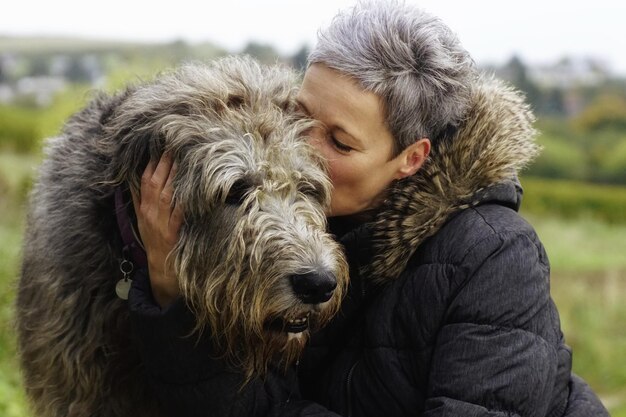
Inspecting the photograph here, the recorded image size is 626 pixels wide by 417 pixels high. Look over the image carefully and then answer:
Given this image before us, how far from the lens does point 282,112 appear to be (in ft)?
13.1

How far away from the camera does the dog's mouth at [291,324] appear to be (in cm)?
365

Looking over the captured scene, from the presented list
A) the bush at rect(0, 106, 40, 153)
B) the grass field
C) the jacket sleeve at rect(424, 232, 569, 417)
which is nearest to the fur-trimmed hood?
the jacket sleeve at rect(424, 232, 569, 417)

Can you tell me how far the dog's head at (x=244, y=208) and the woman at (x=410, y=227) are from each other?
11 cm

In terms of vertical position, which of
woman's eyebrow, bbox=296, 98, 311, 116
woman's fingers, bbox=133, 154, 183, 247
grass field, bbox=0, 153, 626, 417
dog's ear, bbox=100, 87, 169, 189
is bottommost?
grass field, bbox=0, 153, 626, 417

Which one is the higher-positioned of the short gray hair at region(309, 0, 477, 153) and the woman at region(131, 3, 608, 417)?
the short gray hair at region(309, 0, 477, 153)

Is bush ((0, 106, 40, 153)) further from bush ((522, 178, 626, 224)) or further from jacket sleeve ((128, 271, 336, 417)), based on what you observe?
jacket sleeve ((128, 271, 336, 417))

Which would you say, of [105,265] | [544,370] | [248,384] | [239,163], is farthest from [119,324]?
[544,370]

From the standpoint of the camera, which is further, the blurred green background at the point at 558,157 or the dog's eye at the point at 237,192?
the blurred green background at the point at 558,157

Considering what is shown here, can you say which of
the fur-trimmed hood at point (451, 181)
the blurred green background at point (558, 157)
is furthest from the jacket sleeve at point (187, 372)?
the blurred green background at point (558, 157)

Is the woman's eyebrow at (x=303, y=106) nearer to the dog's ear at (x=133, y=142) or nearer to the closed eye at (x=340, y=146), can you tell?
the closed eye at (x=340, y=146)

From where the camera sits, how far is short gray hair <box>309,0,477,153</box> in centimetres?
384

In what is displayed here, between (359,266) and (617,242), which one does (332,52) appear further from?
(617,242)

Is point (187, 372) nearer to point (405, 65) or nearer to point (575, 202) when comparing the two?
point (405, 65)

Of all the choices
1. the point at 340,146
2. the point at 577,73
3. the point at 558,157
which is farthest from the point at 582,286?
the point at 340,146
